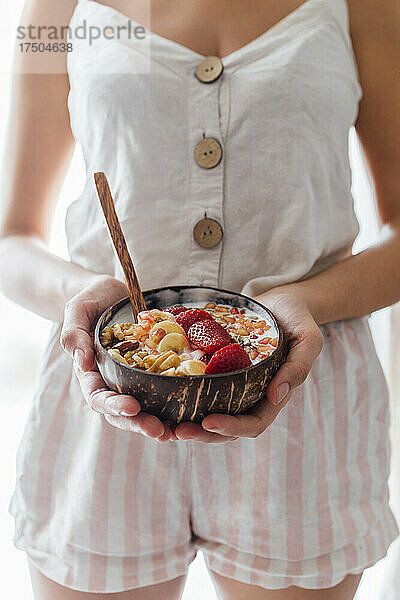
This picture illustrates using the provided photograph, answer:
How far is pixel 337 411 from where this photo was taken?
0.58 meters

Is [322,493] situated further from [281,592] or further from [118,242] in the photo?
[118,242]

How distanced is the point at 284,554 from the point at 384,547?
0.11 metres

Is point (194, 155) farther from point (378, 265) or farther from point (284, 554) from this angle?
point (284, 554)

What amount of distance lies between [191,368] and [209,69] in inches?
11.7

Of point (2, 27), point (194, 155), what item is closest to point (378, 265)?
point (194, 155)

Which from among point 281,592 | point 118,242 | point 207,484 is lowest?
point 281,592

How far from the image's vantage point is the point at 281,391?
1.39ft

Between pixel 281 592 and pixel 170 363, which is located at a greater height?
pixel 170 363

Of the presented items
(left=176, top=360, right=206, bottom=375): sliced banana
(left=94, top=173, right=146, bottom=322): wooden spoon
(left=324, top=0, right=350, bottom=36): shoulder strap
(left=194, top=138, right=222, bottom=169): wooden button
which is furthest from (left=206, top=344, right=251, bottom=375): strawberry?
(left=324, top=0, right=350, bottom=36): shoulder strap

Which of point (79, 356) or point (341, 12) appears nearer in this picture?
point (79, 356)

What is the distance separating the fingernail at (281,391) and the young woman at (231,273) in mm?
129

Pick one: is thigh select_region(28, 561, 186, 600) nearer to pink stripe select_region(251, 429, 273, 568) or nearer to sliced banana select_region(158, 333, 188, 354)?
pink stripe select_region(251, 429, 273, 568)

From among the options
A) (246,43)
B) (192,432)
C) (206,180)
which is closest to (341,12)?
(246,43)

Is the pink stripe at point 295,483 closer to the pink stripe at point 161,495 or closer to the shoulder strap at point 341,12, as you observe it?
the pink stripe at point 161,495
